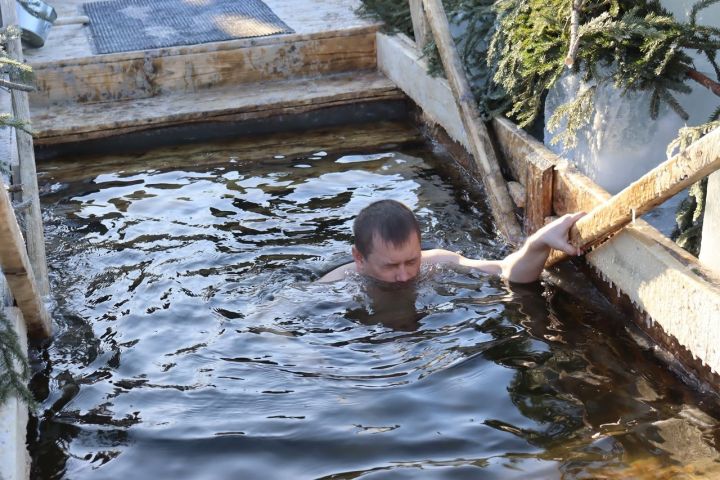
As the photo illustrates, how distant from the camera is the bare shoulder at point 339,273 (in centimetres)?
571

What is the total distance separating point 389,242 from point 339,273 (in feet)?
1.99

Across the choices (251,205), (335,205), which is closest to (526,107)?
(335,205)

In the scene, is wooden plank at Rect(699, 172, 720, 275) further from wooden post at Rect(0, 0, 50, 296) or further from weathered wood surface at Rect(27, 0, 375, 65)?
weathered wood surface at Rect(27, 0, 375, 65)

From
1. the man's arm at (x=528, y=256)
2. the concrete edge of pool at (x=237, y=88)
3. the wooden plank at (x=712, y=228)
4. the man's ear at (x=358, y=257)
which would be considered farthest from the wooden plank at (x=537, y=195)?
the wooden plank at (x=712, y=228)

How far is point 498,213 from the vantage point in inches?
247

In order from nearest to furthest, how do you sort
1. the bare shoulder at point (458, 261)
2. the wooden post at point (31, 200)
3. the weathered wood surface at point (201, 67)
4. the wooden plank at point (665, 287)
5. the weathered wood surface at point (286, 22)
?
the wooden plank at point (665, 287)
the wooden post at point (31, 200)
the bare shoulder at point (458, 261)
the weathered wood surface at point (201, 67)
the weathered wood surface at point (286, 22)

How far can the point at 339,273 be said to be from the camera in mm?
5762

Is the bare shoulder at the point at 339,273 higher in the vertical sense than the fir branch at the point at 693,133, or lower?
lower

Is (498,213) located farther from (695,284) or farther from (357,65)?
(357,65)

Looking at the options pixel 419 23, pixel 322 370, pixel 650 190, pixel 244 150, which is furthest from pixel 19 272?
pixel 419 23

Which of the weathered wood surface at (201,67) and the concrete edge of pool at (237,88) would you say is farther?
the weathered wood surface at (201,67)

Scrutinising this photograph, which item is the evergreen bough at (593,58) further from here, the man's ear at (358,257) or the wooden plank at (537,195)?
the man's ear at (358,257)

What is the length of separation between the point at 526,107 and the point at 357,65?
393 centimetres

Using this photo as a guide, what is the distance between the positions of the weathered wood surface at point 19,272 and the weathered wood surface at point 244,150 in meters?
3.41
